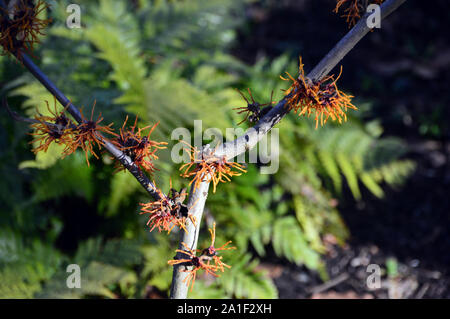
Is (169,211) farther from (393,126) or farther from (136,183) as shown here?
(393,126)

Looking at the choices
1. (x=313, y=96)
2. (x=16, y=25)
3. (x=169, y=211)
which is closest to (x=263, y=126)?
(x=313, y=96)

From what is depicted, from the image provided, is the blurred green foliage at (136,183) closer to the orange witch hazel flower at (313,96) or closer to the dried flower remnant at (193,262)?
the dried flower remnant at (193,262)

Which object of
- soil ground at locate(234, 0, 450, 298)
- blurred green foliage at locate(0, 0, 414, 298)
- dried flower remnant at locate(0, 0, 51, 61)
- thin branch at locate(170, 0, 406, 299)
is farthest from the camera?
soil ground at locate(234, 0, 450, 298)

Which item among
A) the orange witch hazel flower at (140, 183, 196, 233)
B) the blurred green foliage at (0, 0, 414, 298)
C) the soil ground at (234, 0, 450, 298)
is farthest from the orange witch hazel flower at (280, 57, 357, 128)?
the soil ground at (234, 0, 450, 298)

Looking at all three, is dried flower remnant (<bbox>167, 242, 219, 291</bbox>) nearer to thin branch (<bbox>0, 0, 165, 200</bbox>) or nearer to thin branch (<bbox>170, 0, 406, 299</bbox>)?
thin branch (<bbox>170, 0, 406, 299</bbox>)

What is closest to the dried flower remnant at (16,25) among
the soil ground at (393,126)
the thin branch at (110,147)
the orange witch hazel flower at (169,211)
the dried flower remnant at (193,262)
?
the thin branch at (110,147)
